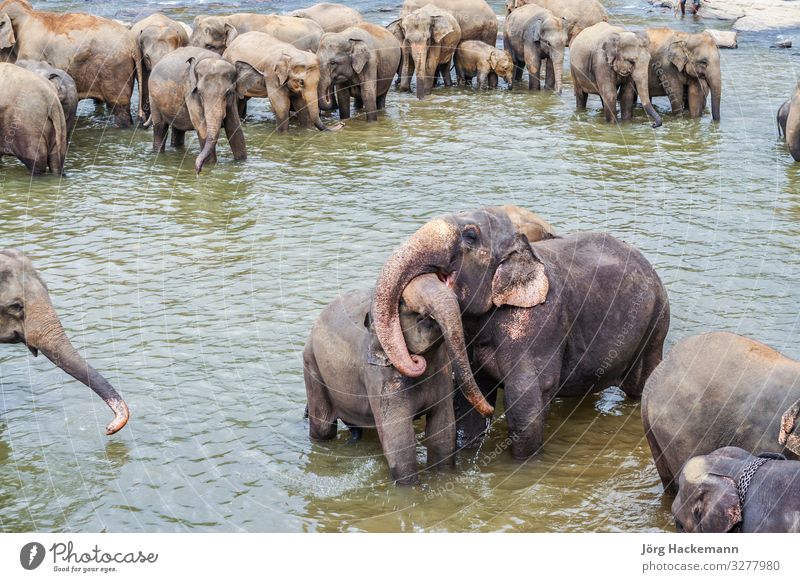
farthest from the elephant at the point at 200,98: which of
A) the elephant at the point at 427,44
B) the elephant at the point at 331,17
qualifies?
the elephant at the point at 331,17

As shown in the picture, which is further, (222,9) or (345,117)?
(222,9)

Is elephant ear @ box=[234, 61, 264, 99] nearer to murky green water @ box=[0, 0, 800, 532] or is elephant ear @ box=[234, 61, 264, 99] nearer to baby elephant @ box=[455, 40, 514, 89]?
murky green water @ box=[0, 0, 800, 532]

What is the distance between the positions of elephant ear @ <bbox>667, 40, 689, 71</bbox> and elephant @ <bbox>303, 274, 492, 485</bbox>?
12.1m

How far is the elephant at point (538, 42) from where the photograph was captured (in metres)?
20.5

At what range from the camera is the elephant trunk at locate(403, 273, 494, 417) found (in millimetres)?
6367

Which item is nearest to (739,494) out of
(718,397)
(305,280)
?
(718,397)

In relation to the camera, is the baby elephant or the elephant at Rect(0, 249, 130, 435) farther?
the baby elephant

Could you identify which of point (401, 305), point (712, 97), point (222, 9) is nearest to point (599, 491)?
point (401, 305)

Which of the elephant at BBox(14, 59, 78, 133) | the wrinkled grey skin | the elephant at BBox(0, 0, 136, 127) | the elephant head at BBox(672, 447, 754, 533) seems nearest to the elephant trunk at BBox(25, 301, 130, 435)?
the wrinkled grey skin

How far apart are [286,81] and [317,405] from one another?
10.2 m

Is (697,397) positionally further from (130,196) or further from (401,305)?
(130,196)

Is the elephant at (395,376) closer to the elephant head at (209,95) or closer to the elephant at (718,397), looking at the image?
the elephant at (718,397)

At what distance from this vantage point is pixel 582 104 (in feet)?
61.9
